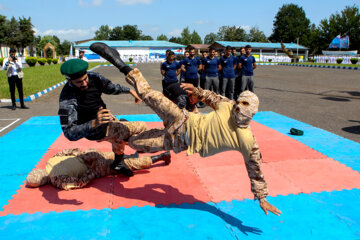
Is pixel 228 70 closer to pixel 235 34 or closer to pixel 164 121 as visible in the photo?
pixel 164 121

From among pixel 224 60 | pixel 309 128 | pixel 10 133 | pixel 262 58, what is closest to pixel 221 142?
pixel 309 128

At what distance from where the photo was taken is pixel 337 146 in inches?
246

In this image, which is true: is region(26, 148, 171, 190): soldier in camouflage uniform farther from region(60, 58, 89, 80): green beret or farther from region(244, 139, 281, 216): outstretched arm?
region(244, 139, 281, 216): outstretched arm

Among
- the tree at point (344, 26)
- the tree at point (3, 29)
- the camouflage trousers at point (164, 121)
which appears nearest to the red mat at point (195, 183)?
the camouflage trousers at point (164, 121)

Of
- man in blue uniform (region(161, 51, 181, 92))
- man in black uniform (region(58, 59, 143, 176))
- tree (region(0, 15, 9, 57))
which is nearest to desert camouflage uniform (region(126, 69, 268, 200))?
man in black uniform (region(58, 59, 143, 176))

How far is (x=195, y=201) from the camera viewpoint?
396 cm

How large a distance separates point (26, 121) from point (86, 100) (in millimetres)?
5761

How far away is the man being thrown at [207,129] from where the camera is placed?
2.98m

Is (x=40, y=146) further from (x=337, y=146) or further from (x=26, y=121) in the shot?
(x=337, y=146)

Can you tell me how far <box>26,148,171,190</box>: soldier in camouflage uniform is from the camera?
4.27 metres

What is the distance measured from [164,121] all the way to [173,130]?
0.58ft

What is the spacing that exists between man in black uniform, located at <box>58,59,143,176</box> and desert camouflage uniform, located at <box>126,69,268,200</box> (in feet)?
1.27

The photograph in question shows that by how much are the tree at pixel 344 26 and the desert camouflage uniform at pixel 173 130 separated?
7106 centimetres

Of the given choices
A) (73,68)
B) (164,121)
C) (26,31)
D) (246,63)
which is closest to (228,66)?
(246,63)
